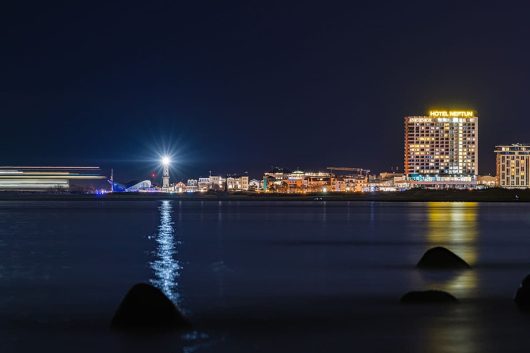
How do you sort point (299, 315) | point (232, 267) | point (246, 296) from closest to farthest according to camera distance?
point (299, 315), point (246, 296), point (232, 267)

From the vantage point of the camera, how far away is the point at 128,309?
19.3 m

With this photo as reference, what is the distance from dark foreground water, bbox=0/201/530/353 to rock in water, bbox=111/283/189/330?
53 centimetres

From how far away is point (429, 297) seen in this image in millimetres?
23156

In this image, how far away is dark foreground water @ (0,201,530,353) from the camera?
59.7 ft

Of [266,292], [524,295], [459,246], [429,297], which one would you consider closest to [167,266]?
[266,292]

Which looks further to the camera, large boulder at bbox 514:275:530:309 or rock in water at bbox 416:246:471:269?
rock in water at bbox 416:246:471:269

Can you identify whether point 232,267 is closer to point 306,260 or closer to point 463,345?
point 306,260

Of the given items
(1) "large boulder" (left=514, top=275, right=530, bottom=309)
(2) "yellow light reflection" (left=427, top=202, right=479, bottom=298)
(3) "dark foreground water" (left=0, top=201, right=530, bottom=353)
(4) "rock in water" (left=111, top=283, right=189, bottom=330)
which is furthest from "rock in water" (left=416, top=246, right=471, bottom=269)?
(4) "rock in water" (left=111, top=283, right=189, bottom=330)

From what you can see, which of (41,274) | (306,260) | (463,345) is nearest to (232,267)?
(306,260)

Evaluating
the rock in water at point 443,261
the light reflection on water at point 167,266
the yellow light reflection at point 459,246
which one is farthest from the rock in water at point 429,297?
the rock in water at point 443,261

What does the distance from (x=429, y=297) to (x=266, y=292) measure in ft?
18.9

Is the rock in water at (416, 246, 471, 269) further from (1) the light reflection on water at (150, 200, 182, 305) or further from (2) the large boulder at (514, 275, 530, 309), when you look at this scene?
(1) the light reflection on water at (150, 200, 182, 305)

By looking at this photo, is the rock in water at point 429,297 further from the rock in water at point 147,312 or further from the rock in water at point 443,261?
the rock in water at point 443,261

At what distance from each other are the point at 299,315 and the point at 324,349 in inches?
168
